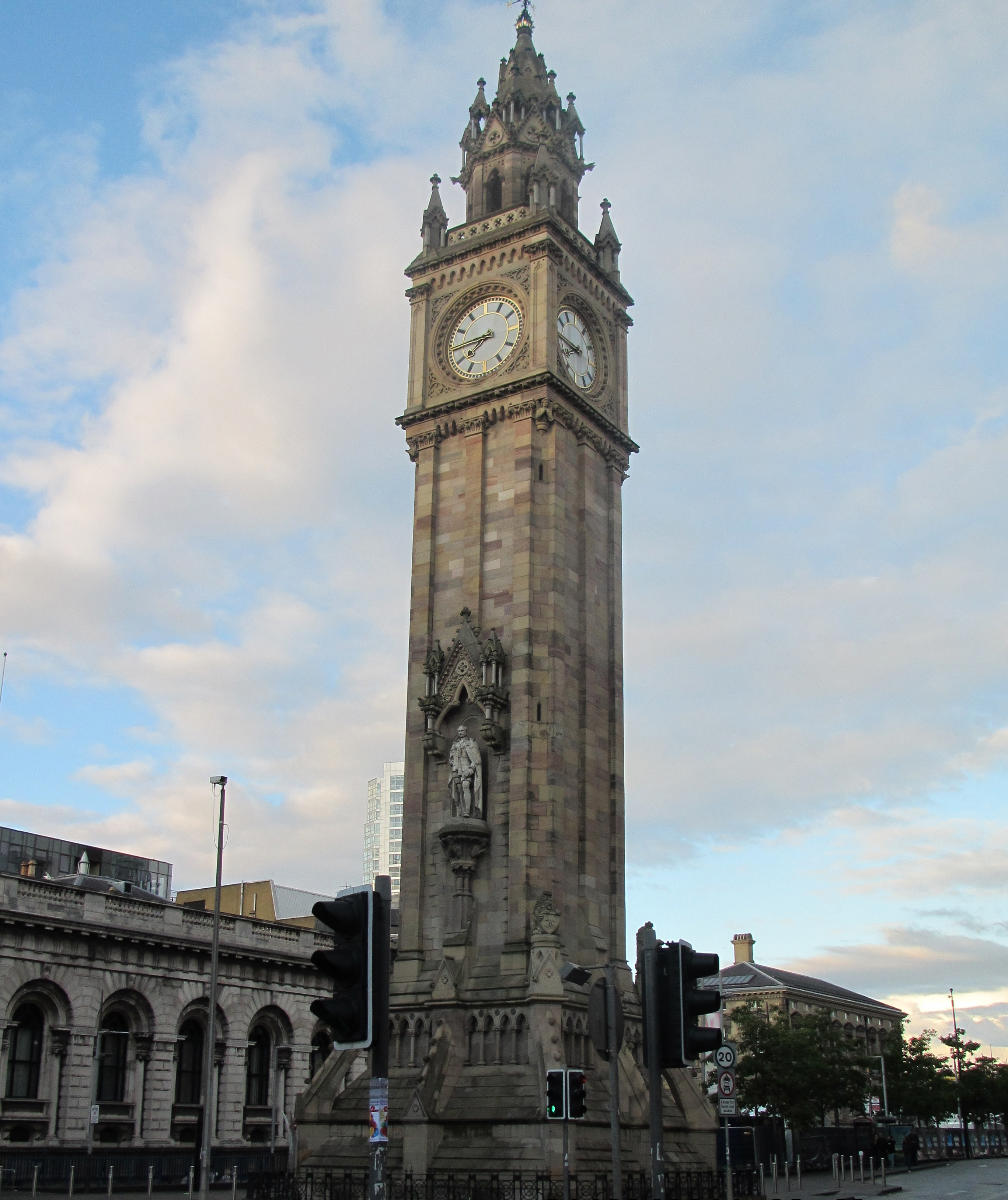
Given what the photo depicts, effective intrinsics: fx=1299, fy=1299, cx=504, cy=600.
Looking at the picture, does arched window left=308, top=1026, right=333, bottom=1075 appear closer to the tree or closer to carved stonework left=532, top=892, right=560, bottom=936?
carved stonework left=532, top=892, right=560, bottom=936

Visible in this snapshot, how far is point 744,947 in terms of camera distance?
131250mm

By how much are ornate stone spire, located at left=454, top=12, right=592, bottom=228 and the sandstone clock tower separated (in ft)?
0.43

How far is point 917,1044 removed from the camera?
314 feet

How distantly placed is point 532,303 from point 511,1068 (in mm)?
27054

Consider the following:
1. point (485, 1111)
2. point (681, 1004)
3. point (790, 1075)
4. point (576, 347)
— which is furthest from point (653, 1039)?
point (790, 1075)

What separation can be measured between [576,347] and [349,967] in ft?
133

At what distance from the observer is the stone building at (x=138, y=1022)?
155ft

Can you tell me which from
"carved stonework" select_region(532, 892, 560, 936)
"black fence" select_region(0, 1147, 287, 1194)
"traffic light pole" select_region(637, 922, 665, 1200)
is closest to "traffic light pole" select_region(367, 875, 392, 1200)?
"traffic light pole" select_region(637, 922, 665, 1200)

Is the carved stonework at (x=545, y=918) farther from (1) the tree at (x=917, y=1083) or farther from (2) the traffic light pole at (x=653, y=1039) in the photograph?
(1) the tree at (x=917, y=1083)

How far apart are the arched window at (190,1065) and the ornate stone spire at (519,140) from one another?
3568 centimetres

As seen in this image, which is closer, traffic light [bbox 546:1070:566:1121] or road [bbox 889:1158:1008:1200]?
traffic light [bbox 546:1070:566:1121]

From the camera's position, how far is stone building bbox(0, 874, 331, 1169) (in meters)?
47.2

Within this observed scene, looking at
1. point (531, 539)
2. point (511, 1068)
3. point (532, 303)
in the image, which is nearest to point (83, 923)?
point (511, 1068)

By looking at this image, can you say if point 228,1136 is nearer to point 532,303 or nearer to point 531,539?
point 531,539
